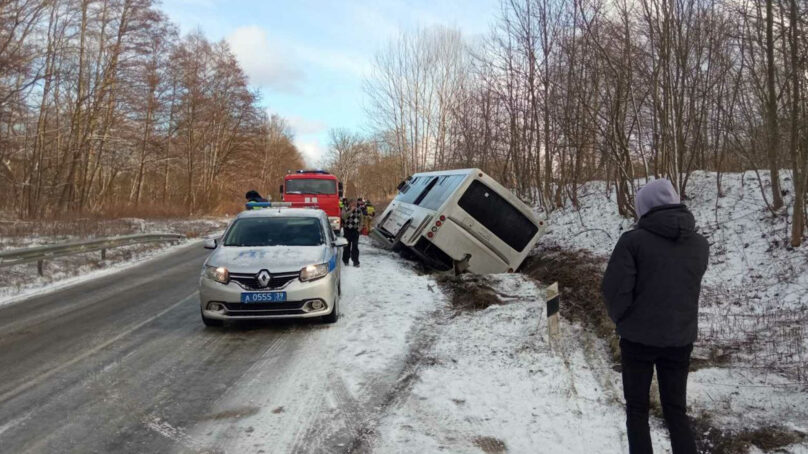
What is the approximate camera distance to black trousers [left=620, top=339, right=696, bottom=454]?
3.11 meters

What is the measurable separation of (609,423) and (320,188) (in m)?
18.4

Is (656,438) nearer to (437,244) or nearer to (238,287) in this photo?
(238,287)

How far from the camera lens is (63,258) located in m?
14.7

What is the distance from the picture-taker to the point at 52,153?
3108cm

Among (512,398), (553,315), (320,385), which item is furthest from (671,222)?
(320,385)

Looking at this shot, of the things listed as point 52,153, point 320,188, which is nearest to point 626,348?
point 320,188

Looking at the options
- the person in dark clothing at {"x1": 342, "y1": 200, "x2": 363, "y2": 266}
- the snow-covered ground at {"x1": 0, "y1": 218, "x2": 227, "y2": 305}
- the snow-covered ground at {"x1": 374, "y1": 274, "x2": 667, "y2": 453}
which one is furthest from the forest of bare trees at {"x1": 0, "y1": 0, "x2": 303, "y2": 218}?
the snow-covered ground at {"x1": 374, "y1": 274, "x2": 667, "y2": 453}

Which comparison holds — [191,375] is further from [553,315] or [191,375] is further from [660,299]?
[660,299]

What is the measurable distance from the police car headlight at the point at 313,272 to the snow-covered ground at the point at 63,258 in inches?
267

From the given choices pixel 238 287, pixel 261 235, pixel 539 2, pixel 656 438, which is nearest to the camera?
pixel 656 438

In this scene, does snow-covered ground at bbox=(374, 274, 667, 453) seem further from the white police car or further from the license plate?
the license plate

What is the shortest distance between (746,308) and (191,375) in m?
7.29

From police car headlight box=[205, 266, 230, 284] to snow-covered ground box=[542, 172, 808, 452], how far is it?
5529 millimetres

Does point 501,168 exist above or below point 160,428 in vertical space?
A: above
